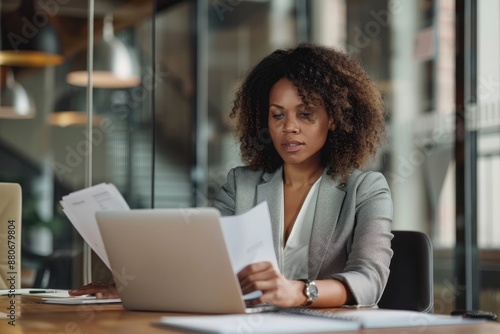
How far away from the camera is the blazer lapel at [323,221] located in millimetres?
2314

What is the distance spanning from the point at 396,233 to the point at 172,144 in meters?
4.34

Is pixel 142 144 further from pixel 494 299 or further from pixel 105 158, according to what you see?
pixel 494 299

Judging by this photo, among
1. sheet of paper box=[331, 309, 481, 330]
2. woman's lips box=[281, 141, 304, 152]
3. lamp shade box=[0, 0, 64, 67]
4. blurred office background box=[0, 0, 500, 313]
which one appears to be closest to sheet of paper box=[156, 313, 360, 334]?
sheet of paper box=[331, 309, 481, 330]

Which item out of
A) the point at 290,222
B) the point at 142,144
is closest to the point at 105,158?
the point at 142,144

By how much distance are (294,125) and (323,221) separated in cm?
29

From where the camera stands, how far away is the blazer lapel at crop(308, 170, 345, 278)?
7.59ft

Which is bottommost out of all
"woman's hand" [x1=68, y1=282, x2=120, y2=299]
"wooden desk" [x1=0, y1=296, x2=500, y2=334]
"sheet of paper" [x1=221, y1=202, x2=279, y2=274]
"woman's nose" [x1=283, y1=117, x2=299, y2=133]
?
"woman's hand" [x1=68, y1=282, x2=120, y2=299]

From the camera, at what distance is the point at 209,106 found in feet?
21.9

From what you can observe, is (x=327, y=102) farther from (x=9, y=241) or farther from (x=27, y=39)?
(x=27, y=39)

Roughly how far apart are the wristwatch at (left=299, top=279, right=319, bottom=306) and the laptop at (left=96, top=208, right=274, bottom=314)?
0.38 ft

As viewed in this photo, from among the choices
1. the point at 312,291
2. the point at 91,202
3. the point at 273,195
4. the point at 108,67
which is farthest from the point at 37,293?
the point at 108,67

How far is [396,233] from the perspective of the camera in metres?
2.49

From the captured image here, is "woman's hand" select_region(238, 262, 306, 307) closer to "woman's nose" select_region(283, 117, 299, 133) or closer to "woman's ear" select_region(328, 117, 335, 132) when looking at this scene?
"woman's nose" select_region(283, 117, 299, 133)

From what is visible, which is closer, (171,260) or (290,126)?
(171,260)
